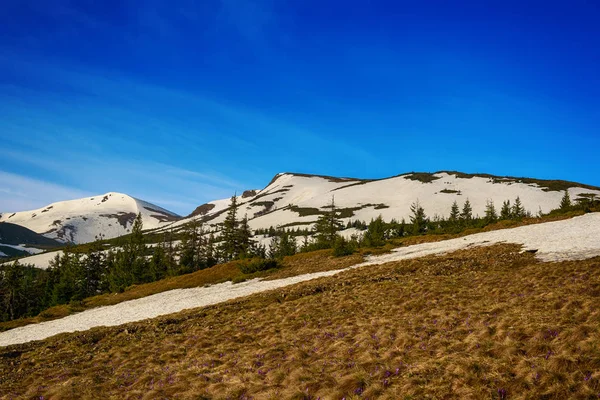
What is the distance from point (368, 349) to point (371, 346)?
0.28 metres

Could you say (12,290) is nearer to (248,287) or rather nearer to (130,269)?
(130,269)

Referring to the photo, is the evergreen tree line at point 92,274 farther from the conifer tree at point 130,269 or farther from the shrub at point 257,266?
the shrub at point 257,266

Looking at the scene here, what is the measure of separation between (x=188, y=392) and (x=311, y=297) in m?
12.6

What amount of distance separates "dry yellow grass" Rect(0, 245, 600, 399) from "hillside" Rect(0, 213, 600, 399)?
0.16ft

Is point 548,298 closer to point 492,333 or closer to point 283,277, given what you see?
point 492,333

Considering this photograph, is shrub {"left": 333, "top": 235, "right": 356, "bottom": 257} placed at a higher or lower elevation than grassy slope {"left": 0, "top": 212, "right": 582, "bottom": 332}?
higher

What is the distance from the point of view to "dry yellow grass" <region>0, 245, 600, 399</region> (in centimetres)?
888

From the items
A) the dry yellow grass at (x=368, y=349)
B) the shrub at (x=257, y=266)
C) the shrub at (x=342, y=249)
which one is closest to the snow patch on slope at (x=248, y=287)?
the shrub at (x=257, y=266)

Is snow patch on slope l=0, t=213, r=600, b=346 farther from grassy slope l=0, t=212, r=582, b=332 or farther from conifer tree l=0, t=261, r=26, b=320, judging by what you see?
conifer tree l=0, t=261, r=26, b=320

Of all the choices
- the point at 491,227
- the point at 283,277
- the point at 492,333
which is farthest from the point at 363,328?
the point at 491,227

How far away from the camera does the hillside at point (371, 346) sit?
894cm

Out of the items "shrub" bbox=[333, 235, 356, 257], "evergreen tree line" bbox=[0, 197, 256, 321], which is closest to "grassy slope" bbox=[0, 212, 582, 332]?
"shrub" bbox=[333, 235, 356, 257]

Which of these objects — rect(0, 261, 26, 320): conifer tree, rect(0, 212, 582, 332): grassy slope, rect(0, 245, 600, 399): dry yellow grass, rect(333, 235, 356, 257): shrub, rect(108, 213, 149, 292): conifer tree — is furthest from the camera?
rect(108, 213, 149, 292): conifer tree

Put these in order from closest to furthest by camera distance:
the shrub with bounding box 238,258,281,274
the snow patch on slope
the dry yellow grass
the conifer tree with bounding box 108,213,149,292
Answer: the dry yellow grass
the snow patch on slope
the shrub with bounding box 238,258,281,274
the conifer tree with bounding box 108,213,149,292
